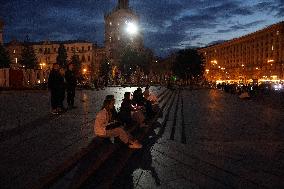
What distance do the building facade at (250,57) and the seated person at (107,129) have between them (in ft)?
380

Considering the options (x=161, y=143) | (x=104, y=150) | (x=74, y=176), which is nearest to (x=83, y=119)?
(x=161, y=143)

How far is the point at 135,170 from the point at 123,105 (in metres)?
3.79

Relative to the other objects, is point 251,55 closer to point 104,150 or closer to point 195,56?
point 195,56

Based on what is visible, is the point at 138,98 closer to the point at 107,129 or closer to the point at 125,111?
the point at 125,111

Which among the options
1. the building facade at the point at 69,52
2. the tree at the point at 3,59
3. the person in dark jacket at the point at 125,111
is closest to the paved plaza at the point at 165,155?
the person in dark jacket at the point at 125,111

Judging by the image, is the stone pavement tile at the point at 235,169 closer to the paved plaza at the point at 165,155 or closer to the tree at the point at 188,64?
the paved plaza at the point at 165,155

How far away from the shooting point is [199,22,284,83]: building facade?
122562 millimetres

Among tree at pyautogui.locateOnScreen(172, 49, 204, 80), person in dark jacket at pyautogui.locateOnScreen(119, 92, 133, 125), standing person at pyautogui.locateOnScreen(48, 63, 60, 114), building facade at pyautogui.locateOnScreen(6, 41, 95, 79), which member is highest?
building facade at pyautogui.locateOnScreen(6, 41, 95, 79)

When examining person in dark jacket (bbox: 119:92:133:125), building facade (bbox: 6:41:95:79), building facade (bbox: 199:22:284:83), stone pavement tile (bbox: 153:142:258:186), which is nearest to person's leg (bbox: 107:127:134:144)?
stone pavement tile (bbox: 153:142:258:186)

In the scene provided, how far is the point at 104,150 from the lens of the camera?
850 centimetres

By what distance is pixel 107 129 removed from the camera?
920 centimetres

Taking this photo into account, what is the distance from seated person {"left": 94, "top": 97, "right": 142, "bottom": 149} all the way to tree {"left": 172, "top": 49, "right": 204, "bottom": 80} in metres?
79.5

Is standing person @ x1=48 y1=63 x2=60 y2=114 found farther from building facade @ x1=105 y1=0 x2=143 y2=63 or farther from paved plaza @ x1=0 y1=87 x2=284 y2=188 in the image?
building facade @ x1=105 y1=0 x2=143 y2=63

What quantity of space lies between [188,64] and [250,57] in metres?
62.5
